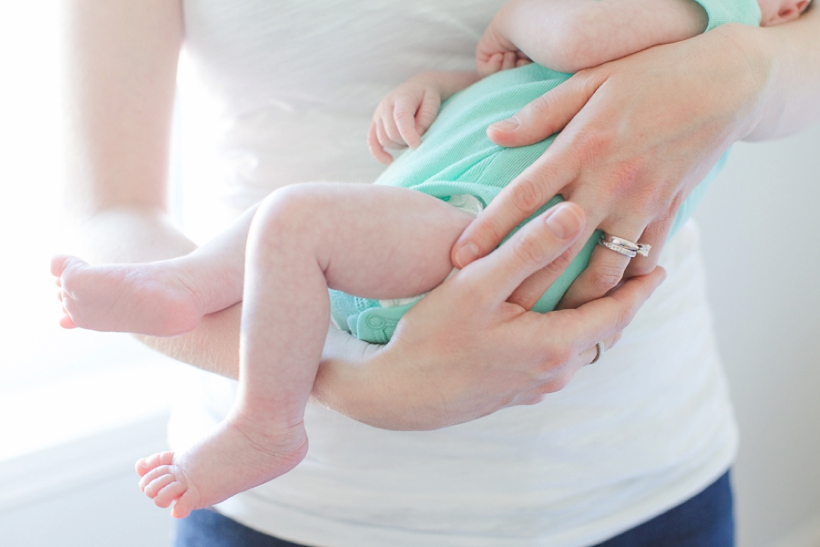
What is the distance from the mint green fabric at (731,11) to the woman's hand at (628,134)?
4 centimetres

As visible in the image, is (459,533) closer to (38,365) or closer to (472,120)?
(472,120)

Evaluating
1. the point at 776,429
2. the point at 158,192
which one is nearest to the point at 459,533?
the point at 158,192

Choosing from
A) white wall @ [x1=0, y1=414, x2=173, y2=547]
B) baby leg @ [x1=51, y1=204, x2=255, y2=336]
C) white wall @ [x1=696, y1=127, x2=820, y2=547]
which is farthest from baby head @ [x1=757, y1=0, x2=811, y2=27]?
white wall @ [x1=0, y1=414, x2=173, y2=547]

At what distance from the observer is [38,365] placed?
1.54 metres

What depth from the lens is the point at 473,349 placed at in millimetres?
657

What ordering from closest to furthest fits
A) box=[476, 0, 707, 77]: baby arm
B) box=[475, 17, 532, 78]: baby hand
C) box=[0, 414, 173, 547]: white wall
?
box=[476, 0, 707, 77]: baby arm → box=[475, 17, 532, 78]: baby hand → box=[0, 414, 173, 547]: white wall

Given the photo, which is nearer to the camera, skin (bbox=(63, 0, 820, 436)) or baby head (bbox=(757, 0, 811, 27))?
skin (bbox=(63, 0, 820, 436))

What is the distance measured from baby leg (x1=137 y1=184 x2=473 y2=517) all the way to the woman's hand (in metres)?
0.06

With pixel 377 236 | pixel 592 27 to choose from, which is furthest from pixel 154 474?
pixel 592 27

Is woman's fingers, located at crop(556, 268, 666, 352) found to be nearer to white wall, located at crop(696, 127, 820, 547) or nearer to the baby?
the baby

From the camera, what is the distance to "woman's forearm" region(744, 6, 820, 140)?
2.31ft

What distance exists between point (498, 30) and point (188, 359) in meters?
Result: 0.55

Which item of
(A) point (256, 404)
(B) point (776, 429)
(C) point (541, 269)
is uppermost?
(C) point (541, 269)

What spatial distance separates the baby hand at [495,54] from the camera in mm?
822
